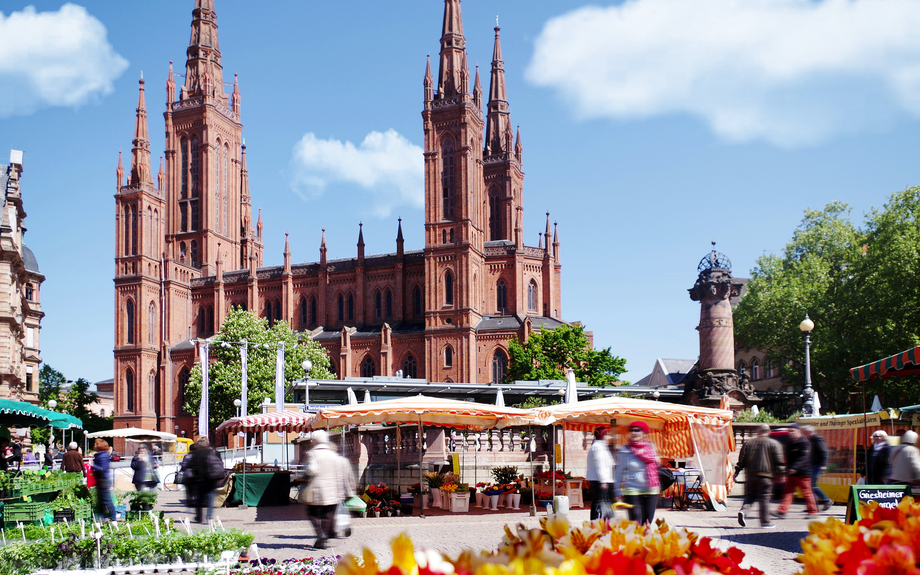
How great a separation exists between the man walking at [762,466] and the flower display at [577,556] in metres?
10.5

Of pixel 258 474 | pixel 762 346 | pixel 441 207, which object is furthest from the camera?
pixel 441 207

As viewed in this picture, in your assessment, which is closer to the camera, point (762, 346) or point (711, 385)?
point (711, 385)

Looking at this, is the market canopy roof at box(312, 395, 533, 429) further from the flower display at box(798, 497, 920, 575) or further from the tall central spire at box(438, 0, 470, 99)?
the tall central spire at box(438, 0, 470, 99)

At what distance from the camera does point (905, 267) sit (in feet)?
138

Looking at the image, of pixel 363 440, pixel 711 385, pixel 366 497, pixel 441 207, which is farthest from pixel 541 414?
pixel 441 207

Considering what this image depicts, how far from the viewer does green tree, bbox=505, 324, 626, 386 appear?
61.1 metres

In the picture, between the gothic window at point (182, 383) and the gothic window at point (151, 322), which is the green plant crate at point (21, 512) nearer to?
the gothic window at point (182, 383)

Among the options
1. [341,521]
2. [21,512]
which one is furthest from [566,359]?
[341,521]

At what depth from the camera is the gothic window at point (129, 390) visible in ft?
269

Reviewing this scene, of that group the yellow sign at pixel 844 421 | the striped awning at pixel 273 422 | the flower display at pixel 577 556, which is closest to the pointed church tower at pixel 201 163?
the striped awning at pixel 273 422

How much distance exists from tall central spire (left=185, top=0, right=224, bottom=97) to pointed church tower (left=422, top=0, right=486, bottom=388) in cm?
2693

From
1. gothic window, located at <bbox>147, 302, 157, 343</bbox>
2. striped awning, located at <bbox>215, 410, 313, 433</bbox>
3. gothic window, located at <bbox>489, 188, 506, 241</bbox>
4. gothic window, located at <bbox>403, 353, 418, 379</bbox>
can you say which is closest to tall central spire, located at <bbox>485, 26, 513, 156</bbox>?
gothic window, located at <bbox>489, 188, 506, 241</bbox>

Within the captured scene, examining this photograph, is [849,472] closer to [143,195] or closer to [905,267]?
[905,267]

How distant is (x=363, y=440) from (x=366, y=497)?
7.70 meters
